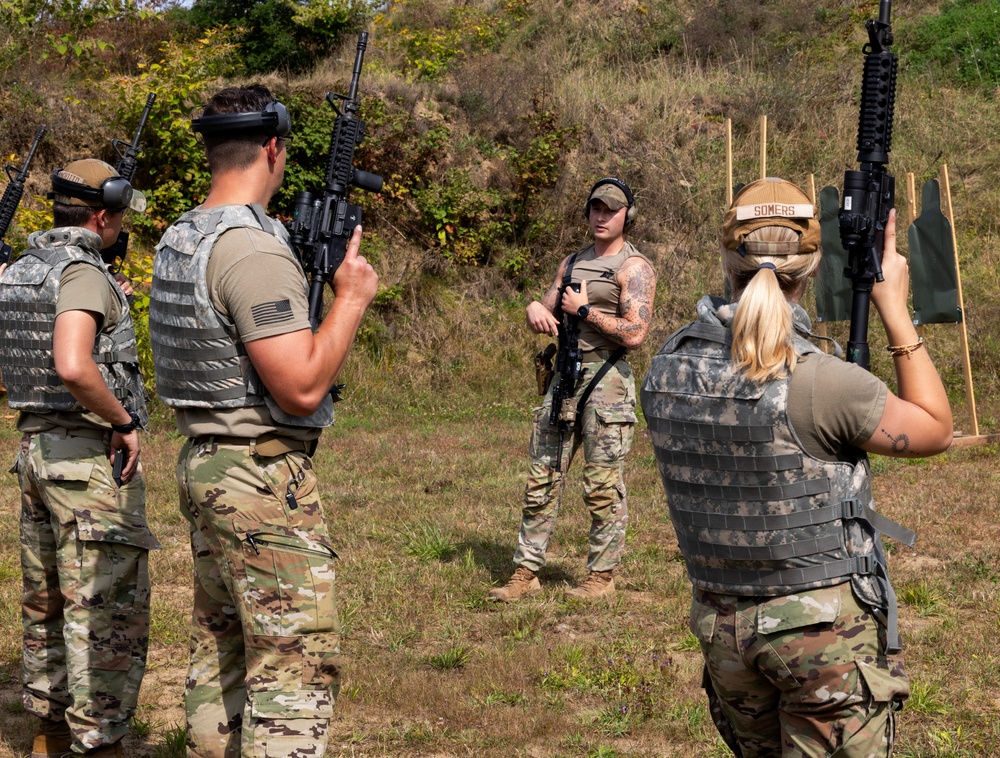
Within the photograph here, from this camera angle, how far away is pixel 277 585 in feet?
9.17

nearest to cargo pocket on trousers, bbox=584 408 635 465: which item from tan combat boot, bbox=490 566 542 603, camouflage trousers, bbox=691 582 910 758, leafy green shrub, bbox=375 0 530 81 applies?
tan combat boot, bbox=490 566 542 603

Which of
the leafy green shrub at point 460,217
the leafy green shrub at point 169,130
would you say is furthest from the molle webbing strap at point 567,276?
the leafy green shrub at point 169,130

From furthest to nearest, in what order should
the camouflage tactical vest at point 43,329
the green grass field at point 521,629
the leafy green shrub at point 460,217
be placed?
the leafy green shrub at point 460,217
the green grass field at point 521,629
the camouflage tactical vest at point 43,329

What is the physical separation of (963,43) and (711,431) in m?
17.9

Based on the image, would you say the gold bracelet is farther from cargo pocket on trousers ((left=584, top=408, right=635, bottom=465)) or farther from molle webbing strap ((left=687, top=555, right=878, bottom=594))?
cargo pocket on trousers ((left=584, top=408, right=635, bottom=465))

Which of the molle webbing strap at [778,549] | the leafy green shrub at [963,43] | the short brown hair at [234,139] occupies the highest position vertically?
the leafy green shrub at [963,43]

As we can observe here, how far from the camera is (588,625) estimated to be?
5.62 m

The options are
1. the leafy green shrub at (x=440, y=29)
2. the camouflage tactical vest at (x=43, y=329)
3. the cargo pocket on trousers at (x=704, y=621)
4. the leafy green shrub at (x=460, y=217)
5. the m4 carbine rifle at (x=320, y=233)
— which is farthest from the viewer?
the leafy green shrub at (x=440, y=29)

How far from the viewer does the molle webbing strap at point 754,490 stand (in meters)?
2.37

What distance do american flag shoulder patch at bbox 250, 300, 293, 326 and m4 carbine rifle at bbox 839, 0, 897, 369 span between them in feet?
5.24

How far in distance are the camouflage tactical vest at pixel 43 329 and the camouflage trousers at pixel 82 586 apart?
18 centimetres

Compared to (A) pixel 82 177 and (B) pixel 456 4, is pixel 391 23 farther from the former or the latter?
(A) pixel 82 177

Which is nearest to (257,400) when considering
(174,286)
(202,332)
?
(202,332)

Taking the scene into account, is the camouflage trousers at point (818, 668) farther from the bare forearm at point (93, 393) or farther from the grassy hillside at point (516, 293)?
the bare forearm at point (93, 393)
